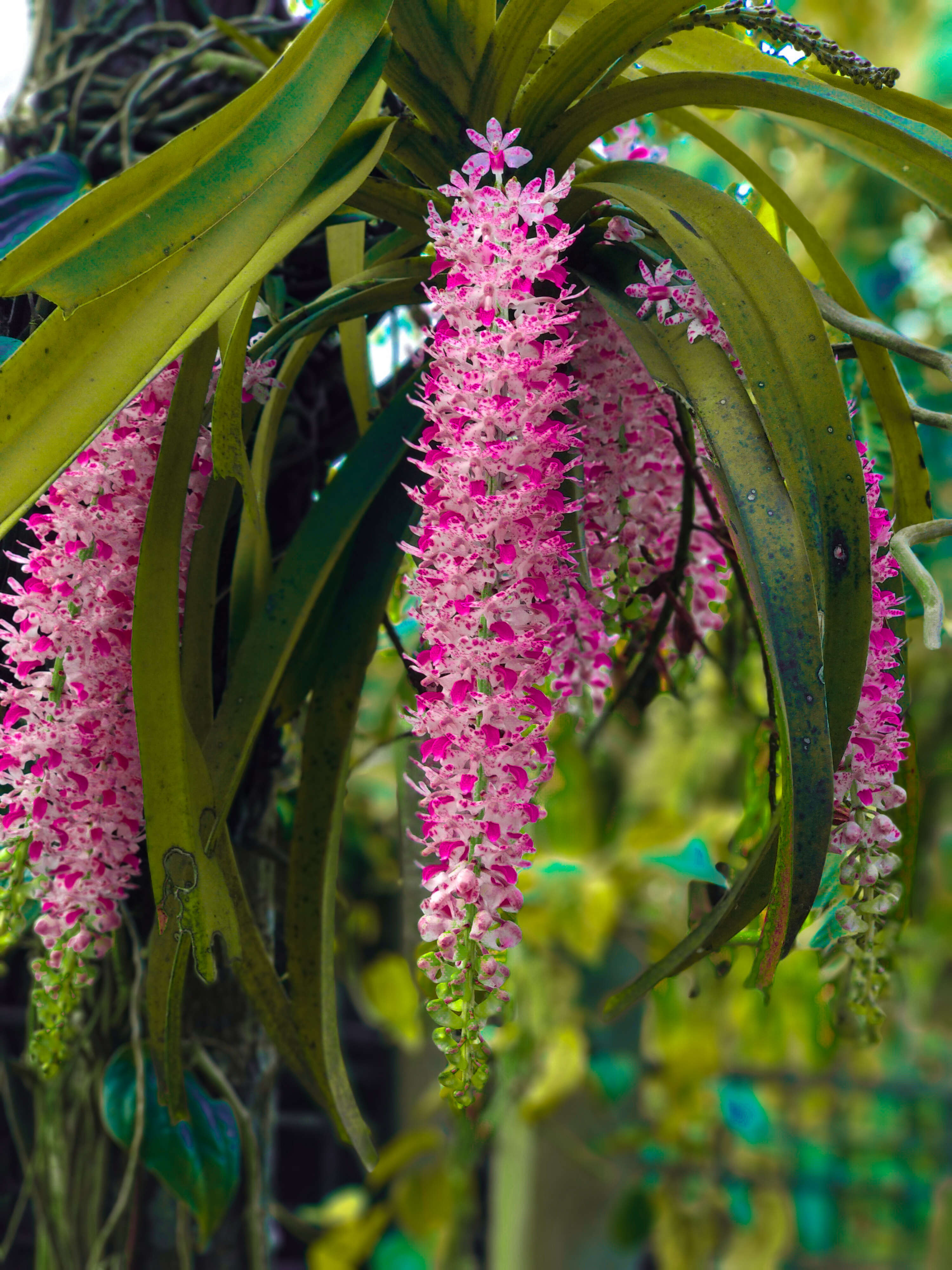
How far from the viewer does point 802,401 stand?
420mm

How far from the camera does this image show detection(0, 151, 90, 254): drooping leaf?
2.10 ft

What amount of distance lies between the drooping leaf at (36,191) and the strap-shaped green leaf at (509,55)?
27cm

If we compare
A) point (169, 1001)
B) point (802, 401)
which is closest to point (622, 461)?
point (802, 401)

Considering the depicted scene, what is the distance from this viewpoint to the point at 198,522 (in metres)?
0.50

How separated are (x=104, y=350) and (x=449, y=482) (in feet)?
0.44

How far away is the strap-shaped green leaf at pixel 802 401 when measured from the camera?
1.34ft

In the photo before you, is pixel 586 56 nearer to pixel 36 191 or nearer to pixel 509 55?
pixel 509 55

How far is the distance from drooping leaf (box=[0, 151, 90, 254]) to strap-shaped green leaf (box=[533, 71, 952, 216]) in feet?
1.01

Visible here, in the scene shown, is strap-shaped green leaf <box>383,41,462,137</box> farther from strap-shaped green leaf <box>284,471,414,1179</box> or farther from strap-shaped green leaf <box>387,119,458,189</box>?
strap-shaped green leaf <box>284,471,414,1179</box>

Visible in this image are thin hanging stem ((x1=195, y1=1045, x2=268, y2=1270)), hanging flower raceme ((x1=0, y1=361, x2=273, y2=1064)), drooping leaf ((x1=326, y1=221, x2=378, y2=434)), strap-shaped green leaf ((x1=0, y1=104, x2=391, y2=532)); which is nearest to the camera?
strap-shaped green leaf ((x1=0, y1=104, x2=391, y2=532))

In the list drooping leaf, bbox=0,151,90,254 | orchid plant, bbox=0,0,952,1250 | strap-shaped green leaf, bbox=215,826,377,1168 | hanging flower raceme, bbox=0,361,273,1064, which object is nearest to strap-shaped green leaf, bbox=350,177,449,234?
orchid plant, bbox=0,0,952,1250

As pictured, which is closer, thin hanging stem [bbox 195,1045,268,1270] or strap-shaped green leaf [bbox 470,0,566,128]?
strap-shaped green leaf [bbox 470,0,566,128]

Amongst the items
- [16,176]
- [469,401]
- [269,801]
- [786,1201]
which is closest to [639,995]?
[469,401]

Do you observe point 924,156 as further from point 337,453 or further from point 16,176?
point 16,176
